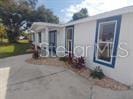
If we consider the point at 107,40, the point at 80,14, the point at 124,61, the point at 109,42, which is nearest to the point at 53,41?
the point at 107,40

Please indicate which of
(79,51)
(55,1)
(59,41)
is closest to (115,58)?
(79,51)

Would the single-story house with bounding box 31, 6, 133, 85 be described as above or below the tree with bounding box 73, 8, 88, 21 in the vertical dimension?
below

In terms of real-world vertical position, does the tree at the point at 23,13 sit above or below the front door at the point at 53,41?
above

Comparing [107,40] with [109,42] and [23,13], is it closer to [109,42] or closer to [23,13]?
Result: [109,42]

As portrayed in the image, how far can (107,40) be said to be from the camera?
592 cm

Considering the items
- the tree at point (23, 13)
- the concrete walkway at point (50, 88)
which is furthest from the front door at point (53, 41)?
the tree at point (23, 13)

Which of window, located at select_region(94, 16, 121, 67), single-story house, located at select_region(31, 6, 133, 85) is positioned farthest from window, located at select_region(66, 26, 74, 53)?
window, located at select_region(94, 16, 121, 67)

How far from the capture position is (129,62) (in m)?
4.85

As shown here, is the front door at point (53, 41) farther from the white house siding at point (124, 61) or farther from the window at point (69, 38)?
the white house siding at point (124, 61)

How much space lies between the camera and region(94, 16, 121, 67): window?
17.5ft

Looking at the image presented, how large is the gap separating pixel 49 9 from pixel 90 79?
26383 mm

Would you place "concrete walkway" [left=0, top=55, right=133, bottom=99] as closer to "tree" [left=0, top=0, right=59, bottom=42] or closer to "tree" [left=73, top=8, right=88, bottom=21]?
"tree" [left=73, top=8, right=88, bottom=21]

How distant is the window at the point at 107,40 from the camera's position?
5.32m

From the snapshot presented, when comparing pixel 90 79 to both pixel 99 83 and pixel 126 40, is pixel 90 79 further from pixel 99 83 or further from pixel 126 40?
pixel 126 40
